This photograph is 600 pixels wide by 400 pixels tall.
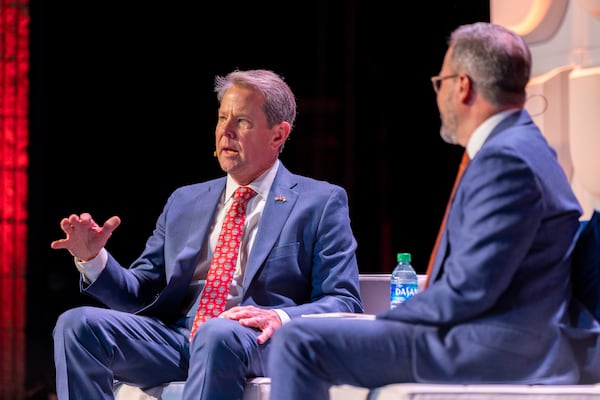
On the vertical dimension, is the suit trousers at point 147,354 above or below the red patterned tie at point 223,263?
below

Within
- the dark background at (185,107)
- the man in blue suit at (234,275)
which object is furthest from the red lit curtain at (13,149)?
the man in blue suit at (234,275)

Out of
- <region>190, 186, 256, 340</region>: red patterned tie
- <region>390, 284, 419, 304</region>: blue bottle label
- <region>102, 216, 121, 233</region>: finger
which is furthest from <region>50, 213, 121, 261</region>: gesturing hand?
<region>390, 284, 419, 304</region>: blue bottle label

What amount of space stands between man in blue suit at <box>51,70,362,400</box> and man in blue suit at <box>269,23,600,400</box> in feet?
1.76

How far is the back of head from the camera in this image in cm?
192

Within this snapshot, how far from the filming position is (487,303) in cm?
180

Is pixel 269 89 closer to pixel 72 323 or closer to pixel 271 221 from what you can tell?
pixel 271 221

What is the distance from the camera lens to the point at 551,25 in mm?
2924

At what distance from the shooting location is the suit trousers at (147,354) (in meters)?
2.33

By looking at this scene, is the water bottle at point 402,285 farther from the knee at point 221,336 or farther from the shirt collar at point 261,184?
the knee at point 221,336

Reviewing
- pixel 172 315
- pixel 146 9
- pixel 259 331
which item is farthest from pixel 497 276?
pixel 146 9

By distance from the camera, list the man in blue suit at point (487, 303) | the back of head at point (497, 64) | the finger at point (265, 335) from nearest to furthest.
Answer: the man in blue suit at point (487, 303), the back of head at point (497, 64), the finger at point (265, 335)

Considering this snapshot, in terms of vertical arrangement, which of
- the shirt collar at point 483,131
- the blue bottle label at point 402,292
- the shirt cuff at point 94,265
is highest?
the shirt collar at point 483,131

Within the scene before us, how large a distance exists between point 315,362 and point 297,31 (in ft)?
13.8

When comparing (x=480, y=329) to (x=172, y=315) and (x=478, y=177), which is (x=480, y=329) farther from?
(x=172, y=315)
